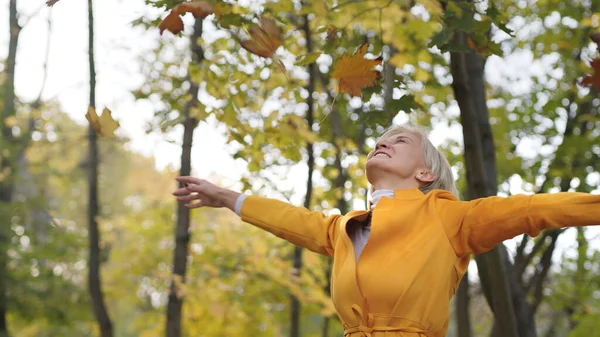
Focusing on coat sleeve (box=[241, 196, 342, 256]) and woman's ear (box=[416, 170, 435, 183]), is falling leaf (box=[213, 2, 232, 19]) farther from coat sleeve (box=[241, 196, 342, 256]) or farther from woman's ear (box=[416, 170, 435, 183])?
woman's ear (box=[416, 170, 435, 183])

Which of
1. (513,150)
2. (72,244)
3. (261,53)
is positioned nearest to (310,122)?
(513,150)

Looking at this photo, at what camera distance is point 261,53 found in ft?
9.08

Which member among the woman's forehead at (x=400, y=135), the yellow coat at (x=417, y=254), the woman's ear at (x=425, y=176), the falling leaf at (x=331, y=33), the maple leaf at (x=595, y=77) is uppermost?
the falling leaf at (x=331, y=33)

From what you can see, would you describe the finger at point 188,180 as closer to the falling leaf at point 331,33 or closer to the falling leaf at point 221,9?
Answer: the falling leaf at point 221,9

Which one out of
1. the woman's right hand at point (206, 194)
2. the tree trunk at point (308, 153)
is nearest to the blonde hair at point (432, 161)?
the woman's right hand at point (206, 194)

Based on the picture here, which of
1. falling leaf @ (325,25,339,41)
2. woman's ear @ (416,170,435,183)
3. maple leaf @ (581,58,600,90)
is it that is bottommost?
woman's ear @ (416,170,435,183)

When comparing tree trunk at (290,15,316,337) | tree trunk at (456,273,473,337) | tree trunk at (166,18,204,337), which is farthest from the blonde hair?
tree trunk at (456,273,473,337)

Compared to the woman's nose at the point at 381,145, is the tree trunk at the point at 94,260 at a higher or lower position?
lower

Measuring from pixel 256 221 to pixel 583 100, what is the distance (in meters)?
4.64

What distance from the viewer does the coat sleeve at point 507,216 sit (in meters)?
2.01

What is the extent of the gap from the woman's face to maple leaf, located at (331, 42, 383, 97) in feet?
0.92

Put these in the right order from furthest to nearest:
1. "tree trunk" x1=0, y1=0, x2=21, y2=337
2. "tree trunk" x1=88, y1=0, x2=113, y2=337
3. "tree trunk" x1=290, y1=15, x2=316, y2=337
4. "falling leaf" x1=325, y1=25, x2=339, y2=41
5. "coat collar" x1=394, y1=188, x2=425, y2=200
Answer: "tree trunk" x1=0, y1=0, x2=21, y2=337
"tree trunk" x1=88, y1=0, x2=113, y2=337
"tree trunk" x1=290, y1=15, x2=316, y2=337
"falling leaf" x1=325, y1=25, x2=339, y2=41
"coat collar" x1=394, y1=188, x2=425, y2=200

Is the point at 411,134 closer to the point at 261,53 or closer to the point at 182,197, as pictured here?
the point at 261,53

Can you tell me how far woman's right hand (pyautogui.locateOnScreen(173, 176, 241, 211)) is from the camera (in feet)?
8.66
